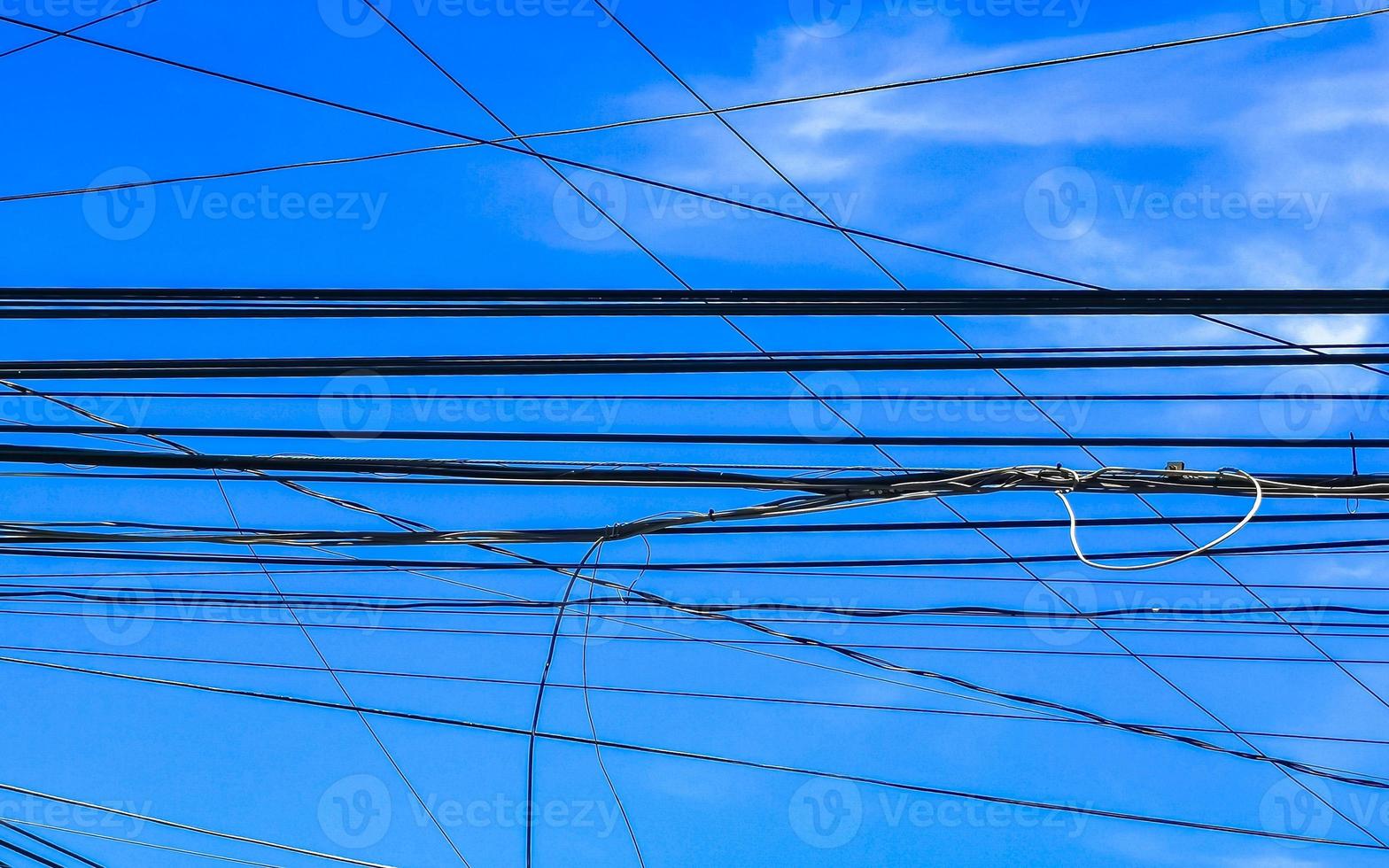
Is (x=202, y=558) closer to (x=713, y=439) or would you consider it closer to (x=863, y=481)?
(x=713, y=439)

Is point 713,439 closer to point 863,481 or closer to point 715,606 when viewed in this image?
point 863,481

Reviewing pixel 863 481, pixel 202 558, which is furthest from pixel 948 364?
pixel 202 558

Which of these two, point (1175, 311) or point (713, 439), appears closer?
point (1175, 311)

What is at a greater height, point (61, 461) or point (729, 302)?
point (729, 302)

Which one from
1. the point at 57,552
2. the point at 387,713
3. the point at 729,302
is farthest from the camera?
the point at 387,713

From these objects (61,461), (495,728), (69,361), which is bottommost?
(495,728)

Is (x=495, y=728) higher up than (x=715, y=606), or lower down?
lower down

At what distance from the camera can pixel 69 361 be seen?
4.88 m

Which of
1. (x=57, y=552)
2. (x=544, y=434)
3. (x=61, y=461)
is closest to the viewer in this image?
(x=61, y=461)

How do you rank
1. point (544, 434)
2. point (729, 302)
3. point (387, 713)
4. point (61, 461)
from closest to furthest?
point (729, 302) < point (61, 461) < point (544, 434) < point (387, 713)

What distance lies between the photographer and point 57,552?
6219mm

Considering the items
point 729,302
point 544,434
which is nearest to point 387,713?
point 544,434

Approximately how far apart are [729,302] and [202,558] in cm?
353

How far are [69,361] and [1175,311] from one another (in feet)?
14.6
